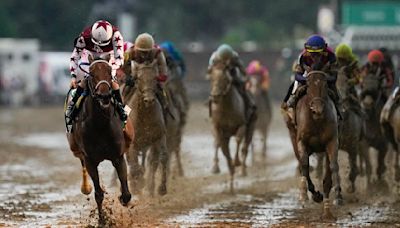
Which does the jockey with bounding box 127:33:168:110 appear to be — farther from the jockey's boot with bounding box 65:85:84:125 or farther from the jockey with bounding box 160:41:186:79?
the jockey with bounding box 160:41:186:79

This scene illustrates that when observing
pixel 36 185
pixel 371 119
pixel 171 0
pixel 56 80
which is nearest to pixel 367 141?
pixel 371 119

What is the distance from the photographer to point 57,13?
2589 inches

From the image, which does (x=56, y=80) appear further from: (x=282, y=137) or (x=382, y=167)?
(x=382, y=167)

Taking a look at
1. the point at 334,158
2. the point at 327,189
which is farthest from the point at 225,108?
the point at 334,158

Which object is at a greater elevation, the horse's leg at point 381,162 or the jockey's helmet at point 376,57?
the jockey's helmet at point 376,57

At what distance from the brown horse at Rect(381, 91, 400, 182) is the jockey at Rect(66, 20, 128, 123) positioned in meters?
5.33

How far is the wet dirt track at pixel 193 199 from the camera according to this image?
14656 millimetres

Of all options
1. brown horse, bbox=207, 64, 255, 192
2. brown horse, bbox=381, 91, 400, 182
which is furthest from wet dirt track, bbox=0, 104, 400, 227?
brown horse, bbox=207, 64, 255, 192

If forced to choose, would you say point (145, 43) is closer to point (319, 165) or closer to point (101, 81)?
point (319, 165)

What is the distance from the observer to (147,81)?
1659 centimetres

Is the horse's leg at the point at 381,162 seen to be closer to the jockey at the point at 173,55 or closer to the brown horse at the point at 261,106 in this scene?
the jockey at the point at 173,55

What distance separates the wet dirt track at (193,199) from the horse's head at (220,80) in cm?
152

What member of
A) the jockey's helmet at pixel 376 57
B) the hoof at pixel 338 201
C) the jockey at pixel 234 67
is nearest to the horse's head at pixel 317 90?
the hoof at pixel 338 201

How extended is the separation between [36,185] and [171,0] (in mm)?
51601
